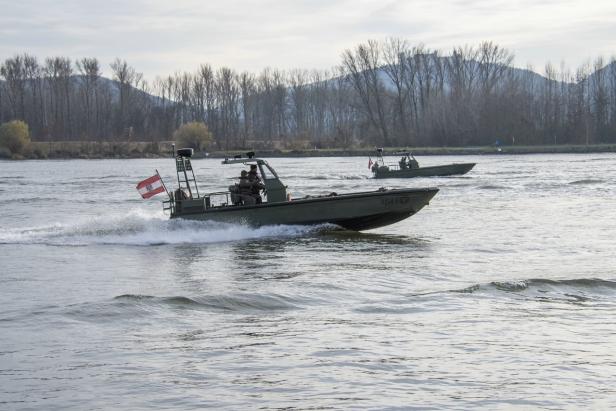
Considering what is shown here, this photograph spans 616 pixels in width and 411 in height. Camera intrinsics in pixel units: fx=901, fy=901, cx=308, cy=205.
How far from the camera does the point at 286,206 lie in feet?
77.7

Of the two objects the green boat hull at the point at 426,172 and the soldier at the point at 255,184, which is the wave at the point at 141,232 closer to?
the soldier at the point at 255,184

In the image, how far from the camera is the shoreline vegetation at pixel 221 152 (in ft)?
338

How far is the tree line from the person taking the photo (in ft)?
369

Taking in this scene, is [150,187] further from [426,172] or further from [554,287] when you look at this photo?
[426,172]

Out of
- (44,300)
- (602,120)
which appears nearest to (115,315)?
(44,300)

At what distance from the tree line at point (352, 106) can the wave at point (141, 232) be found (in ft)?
293

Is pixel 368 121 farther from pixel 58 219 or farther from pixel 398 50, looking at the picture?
pixel 58 219

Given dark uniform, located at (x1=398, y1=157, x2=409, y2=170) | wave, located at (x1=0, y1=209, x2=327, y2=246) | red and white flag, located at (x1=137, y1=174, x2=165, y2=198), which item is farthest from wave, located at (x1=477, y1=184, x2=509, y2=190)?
red and white flag, located at (x1=137, y1=174, x2=165, y2=198)

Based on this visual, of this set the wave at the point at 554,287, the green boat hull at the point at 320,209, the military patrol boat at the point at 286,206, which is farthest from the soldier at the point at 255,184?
the wave at the point at 554,287

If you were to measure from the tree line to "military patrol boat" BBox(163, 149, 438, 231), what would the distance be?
89.4 meters

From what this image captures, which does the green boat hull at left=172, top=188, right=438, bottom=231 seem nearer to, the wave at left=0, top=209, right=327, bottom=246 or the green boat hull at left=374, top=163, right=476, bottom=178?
the wave at left=0, top=209, right=327, bottom=246

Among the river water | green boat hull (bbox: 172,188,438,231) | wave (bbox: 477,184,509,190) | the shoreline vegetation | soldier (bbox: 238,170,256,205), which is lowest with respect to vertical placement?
the river water

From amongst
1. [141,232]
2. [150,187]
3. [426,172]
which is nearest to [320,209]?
[150,187]

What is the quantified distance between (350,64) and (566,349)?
379ft
